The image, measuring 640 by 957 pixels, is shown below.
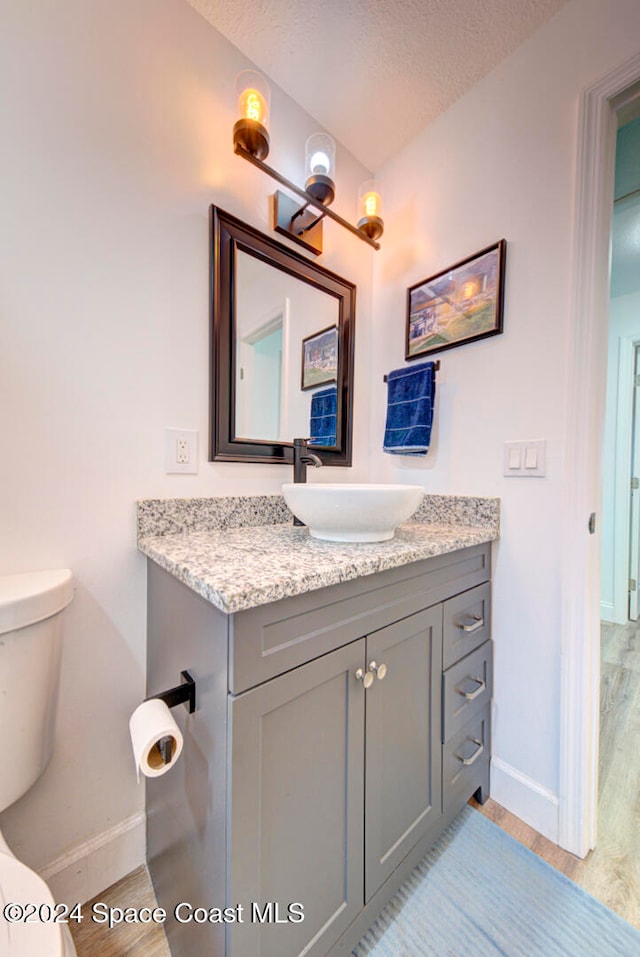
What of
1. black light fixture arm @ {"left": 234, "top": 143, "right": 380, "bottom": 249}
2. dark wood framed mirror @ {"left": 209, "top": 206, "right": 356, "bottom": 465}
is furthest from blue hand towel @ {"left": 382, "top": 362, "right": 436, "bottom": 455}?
black light fixture arm @ {"left": 234, "top": 143, "right": 380, "bottom": 249}

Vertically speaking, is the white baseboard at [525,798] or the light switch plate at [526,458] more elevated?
the light switch plate at [526,458]

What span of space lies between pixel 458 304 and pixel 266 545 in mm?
1096

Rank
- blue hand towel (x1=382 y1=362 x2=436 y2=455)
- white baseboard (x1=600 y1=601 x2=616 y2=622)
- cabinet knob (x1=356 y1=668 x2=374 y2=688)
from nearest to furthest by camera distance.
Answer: cabinet knob (x1=356 y1=668 x2=374 y2=688) < blue hand towel (x1=382 y1=362 x2=436 y2=455) < white baseboard (x1=600 y1=601 x2=616 y2=622)

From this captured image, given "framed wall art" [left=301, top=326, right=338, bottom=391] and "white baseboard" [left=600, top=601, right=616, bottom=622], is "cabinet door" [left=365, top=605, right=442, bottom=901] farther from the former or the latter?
"white baseboard" [left=600, top=601, right=616, bottom=622]

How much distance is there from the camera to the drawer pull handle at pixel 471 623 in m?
1.06

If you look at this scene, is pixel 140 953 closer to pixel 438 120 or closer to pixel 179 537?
pixel 179 537

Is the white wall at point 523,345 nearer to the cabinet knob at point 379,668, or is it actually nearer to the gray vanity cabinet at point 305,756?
the gray vanity cabinet at point 305,756

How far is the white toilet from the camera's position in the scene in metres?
0.65

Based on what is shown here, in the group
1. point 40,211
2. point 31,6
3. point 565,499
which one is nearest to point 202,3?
point 31,6

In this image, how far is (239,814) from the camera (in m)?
0.57

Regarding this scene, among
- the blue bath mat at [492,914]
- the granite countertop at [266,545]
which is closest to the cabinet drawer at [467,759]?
the blue bath mat at [492,914]

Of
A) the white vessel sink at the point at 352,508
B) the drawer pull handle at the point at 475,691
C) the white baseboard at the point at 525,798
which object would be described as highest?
the white vessel sink at the point at 352,508

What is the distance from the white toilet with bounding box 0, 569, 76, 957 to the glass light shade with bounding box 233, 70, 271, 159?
1264 millimetres

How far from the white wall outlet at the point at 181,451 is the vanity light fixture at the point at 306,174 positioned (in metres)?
0.79
